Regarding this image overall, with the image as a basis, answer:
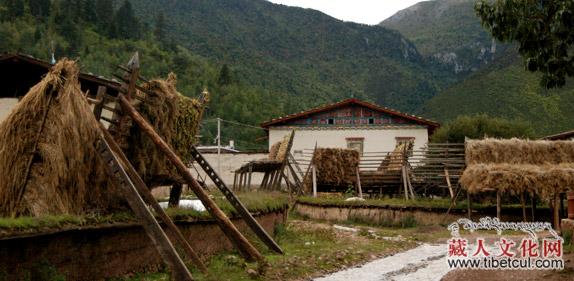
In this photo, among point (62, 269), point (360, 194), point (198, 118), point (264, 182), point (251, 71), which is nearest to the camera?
point (62, 269)

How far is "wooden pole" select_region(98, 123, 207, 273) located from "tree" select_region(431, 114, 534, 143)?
154 ft

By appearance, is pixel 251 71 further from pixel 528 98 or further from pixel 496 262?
pixel 496 262

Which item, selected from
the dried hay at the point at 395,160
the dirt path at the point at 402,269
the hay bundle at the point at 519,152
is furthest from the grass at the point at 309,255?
the dried hay at the point at 395,160

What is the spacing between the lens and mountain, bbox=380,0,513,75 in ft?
427

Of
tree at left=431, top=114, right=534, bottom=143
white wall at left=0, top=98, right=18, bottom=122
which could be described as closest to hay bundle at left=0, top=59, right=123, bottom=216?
white wall at left=0, top=98, right=18, bottom=122

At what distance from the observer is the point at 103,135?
10148 millimetres

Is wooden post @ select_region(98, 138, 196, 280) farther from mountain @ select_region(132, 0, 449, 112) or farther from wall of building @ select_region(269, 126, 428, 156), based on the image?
mountain @ select_region(132, 0, 449, 112)

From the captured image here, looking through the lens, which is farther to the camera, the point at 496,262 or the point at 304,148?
the point at 304,148

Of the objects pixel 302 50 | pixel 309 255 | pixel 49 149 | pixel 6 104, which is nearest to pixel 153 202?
pixel 49 149

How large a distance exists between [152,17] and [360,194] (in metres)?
112

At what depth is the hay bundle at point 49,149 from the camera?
30.3ft

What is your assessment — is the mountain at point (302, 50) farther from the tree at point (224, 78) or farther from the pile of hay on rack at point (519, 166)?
the pile of hay on rack at point (519, 166)

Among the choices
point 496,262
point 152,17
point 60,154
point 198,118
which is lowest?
point 496,262

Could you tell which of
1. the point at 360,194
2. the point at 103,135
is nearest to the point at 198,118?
the point at 103,135
